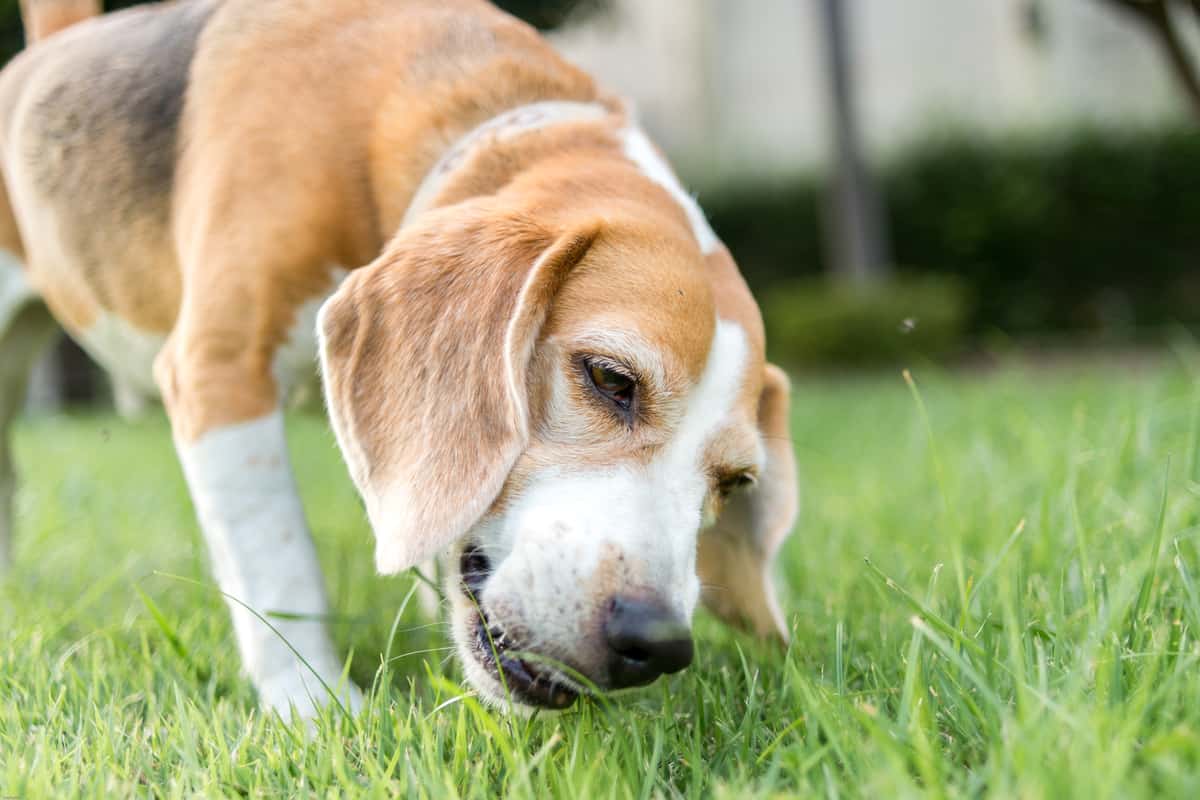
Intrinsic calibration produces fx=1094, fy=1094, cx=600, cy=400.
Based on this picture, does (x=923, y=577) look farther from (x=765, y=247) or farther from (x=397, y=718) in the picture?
(x=765, y=247)

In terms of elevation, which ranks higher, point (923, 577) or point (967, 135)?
point (923, 577)

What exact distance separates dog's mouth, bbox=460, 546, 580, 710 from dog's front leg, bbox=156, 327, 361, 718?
1.50 feet

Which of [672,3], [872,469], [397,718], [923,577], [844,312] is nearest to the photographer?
[397,718]

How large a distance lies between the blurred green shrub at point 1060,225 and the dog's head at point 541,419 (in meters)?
12.6

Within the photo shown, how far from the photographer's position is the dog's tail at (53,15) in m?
3.57

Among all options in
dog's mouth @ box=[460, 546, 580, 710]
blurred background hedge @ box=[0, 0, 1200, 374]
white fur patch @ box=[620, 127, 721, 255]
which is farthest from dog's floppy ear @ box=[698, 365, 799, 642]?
blurred background hedge @ box=[0, 0, 1200, 374]

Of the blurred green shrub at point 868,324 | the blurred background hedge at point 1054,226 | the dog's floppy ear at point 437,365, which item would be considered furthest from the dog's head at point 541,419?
the blurred background hedge at point 1054,226

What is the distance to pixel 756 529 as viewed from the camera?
8.48ft

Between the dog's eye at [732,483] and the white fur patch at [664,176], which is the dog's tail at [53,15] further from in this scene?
the dog's eye at [732,483]

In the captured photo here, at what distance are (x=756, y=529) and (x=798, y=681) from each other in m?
1.05

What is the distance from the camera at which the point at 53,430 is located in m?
8.04

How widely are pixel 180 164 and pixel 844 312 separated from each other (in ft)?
28.3

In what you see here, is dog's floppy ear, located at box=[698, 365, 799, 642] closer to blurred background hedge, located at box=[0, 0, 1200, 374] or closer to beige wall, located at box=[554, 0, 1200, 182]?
blurred background hedge, located at box=[0, 0, 1200, 374]

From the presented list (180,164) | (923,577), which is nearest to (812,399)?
(923,577)
